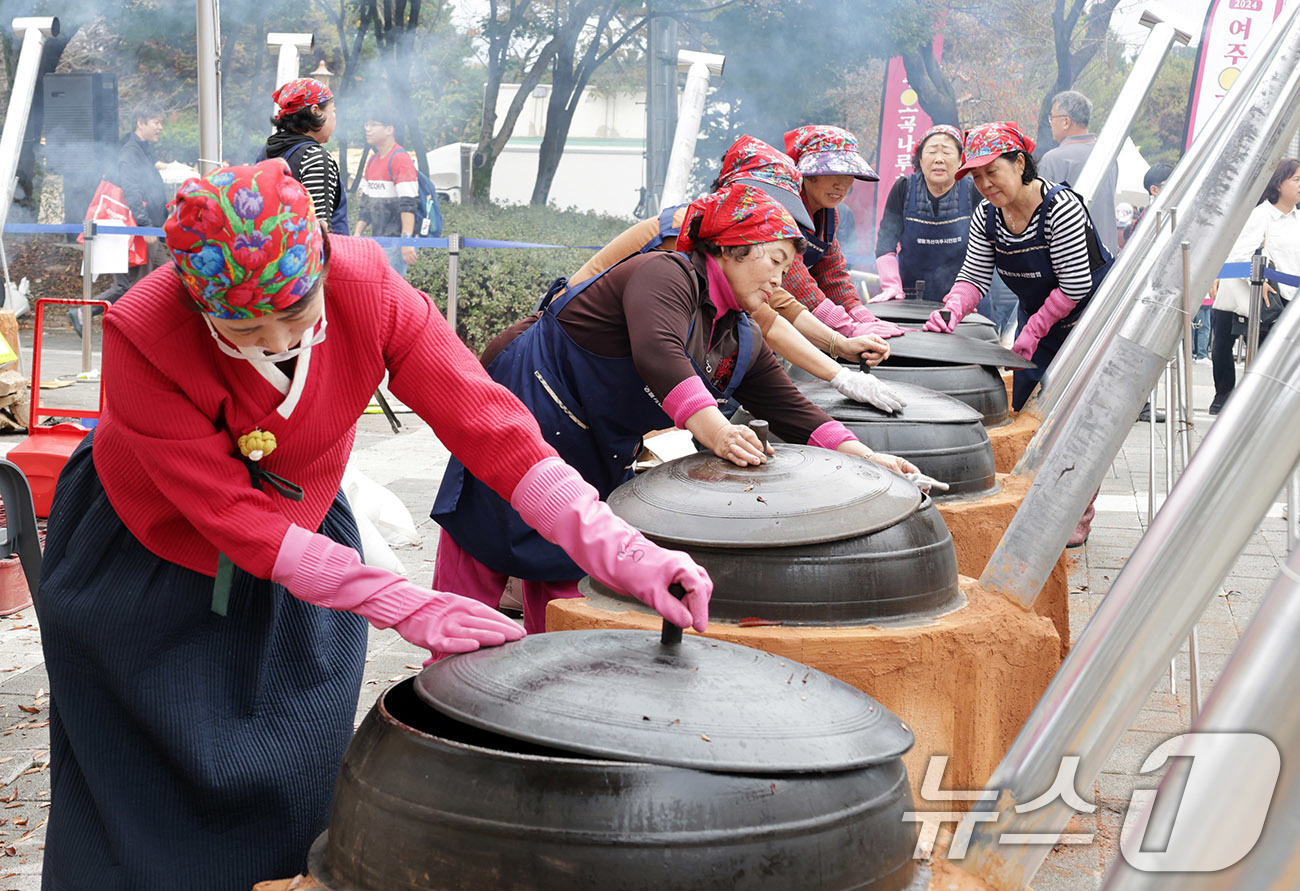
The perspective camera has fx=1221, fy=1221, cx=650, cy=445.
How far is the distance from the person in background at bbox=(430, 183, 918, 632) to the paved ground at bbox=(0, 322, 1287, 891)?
1.15 metres

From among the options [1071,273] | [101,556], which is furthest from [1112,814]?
[1071,273]

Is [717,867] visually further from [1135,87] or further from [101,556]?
[1135,87]

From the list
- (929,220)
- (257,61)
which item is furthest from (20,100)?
(257,61)

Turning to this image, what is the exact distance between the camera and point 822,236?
525 cm

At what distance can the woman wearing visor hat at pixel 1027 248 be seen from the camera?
5.54 metres

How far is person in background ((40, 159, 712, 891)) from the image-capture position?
2086 millimetres

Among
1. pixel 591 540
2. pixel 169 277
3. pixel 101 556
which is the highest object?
pixel 169 277

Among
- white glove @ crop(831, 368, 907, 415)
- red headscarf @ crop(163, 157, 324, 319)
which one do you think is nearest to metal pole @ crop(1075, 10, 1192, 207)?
white glove @ crop(831, 368, 907, 415)

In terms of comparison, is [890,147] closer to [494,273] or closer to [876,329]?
[494,273]

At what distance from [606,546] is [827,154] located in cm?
320

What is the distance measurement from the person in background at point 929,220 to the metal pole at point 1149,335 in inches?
156

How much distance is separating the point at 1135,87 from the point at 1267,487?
8002 millimetres

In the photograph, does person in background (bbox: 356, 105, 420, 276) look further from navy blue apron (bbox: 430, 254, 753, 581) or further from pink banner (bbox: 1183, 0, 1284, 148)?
navy blue apron (bbox: 430, 254, 753, 581)

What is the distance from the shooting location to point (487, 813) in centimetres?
177
